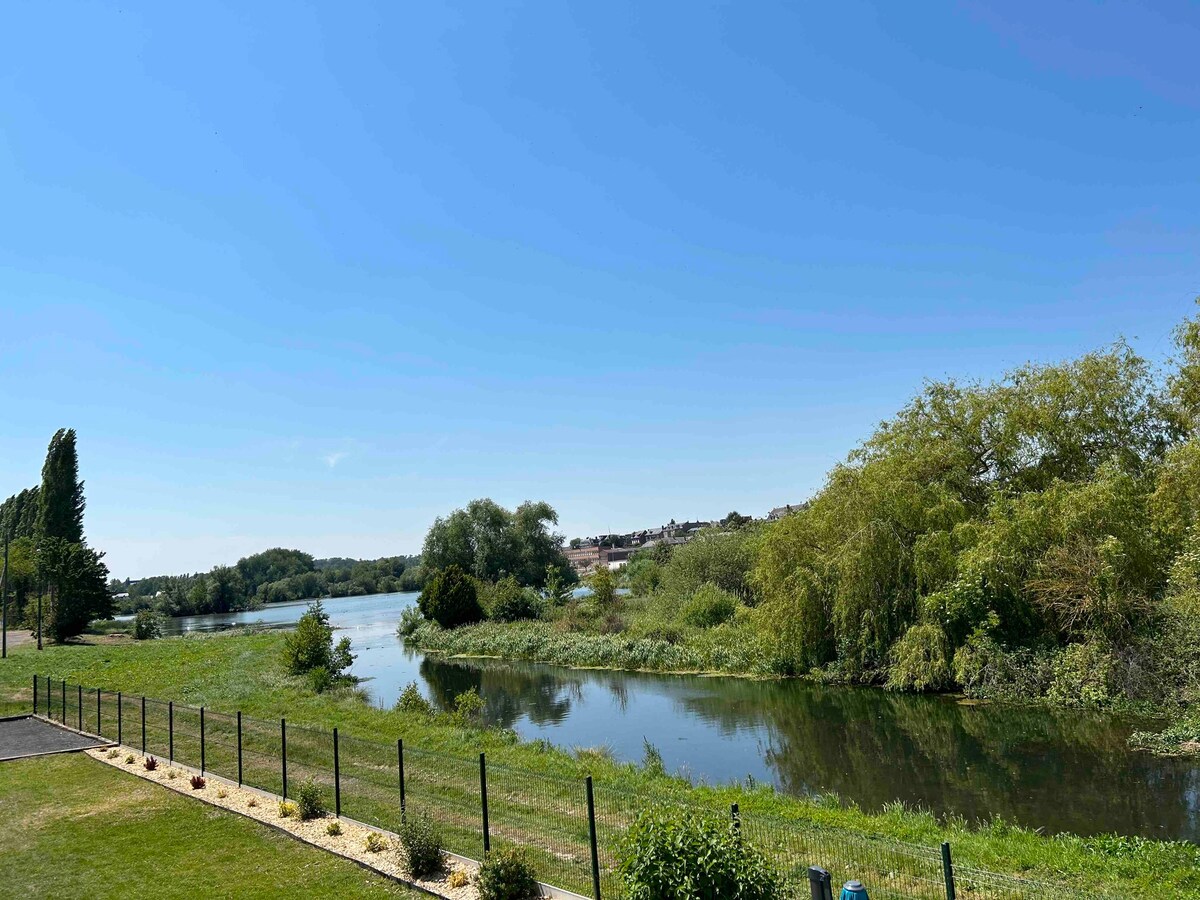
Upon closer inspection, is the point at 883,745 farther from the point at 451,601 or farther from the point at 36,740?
the point at 451,601

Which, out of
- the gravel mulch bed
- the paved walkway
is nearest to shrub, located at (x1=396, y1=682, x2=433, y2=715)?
the paved walkway

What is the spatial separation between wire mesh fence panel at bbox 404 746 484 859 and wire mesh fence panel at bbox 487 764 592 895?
12.5 inches

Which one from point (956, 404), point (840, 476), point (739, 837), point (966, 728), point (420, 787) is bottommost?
point (966, 728)

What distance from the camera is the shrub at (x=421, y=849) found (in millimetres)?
9609

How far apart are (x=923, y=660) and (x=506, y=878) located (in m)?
20.5

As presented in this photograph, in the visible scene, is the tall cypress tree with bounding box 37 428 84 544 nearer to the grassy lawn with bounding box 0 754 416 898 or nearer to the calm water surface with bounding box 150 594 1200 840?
the calm water surface with bounding box 150 594 1200 840

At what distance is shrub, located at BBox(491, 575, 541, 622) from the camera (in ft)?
193

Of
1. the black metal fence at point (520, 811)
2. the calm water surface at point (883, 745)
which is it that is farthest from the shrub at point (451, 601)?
the black metal fence at point (520, 811)

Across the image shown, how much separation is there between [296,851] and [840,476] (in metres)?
24.8

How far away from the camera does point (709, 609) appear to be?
145ft

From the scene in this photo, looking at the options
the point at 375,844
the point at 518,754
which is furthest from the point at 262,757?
the point at 375,844

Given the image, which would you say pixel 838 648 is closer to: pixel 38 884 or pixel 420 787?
pixel 420 787

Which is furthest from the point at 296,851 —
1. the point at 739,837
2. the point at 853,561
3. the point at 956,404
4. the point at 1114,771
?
the point at 956,404

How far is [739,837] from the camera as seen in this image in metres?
6.78
